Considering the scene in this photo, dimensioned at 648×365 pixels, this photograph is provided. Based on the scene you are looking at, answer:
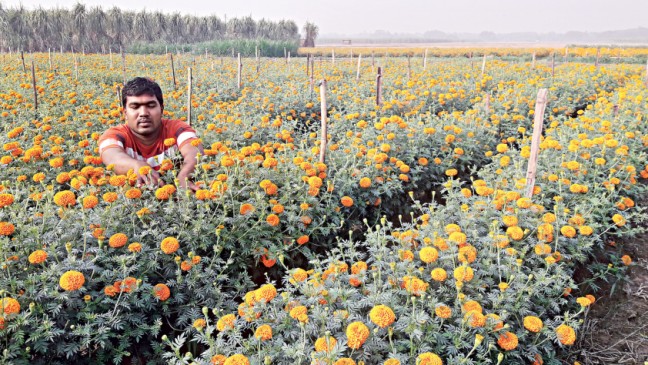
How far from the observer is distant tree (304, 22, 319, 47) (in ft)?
194

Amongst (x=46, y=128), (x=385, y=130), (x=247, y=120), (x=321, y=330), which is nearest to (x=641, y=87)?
(x=385, y=130)

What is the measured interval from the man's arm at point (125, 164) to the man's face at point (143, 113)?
29 cm

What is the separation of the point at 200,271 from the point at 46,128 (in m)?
2.66

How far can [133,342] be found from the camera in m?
2.41

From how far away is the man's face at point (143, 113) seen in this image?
3.54 metres

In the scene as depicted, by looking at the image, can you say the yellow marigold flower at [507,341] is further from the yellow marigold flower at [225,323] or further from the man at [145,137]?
the man at [145,137]

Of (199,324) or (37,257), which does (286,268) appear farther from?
(37,257)

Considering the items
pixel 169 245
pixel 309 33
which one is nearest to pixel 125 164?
pixel 169 245

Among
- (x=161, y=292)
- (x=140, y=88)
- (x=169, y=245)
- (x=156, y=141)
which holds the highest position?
(x=140, y=88)

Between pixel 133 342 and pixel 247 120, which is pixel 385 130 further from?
pixel 133 342

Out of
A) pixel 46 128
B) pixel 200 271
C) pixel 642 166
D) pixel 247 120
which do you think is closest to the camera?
pixel 200 271

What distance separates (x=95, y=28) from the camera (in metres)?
36.5

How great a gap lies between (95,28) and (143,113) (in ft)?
130

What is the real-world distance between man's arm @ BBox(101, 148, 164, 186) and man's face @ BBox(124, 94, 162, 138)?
→ 29 centimetres
